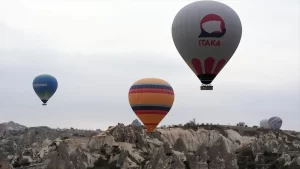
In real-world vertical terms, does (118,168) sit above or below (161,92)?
below

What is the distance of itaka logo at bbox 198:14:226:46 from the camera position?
140ft

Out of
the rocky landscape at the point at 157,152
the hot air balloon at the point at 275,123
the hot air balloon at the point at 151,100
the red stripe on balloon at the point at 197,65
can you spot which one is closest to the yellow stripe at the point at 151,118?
the hot air balloon at the point at 151,100

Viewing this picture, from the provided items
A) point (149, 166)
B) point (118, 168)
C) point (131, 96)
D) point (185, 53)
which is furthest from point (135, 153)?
point (185, 53)

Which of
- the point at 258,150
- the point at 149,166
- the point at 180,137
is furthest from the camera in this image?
the point at 180,137

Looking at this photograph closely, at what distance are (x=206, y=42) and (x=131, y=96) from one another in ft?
89.3

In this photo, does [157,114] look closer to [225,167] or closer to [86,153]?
[225,167]

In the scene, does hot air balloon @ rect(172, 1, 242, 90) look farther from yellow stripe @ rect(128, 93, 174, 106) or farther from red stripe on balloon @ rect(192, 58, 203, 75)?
yellow stripe @ rect(128, 93, 174, 106)

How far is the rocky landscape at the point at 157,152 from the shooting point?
245 feet

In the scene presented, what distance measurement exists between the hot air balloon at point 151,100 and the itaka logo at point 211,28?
23804 millimetres

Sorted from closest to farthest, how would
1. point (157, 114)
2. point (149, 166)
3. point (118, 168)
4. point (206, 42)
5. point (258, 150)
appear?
point (206, 42), point (157, 114), point (149, 166), point (118, 168), point (258, 150)

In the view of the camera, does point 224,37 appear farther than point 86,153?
No

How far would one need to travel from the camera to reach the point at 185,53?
43969 millimetres

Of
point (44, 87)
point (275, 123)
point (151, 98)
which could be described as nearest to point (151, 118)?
point (151, 98)

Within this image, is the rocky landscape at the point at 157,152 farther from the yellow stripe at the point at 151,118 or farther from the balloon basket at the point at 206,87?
the balloon basket at the point at 206,87
